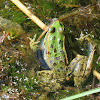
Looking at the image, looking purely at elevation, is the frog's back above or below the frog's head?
below

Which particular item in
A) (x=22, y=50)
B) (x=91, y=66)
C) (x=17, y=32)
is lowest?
(x=91, y=66)

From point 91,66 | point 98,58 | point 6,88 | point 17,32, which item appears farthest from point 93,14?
point 6,88

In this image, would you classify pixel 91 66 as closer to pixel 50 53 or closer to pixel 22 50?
pixel 50 53

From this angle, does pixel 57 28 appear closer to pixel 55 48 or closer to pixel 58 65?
pixel 55 48

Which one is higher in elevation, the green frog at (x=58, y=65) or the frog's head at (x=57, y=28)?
the frog's head at (x=57, y=28)

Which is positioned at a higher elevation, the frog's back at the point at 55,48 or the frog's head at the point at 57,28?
the frog's head at the point at 57,28

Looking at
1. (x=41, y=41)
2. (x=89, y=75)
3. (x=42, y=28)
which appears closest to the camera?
(x=89, y=75)

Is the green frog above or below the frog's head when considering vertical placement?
below

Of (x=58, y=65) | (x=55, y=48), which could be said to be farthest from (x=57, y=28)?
(x=58, y=65)
